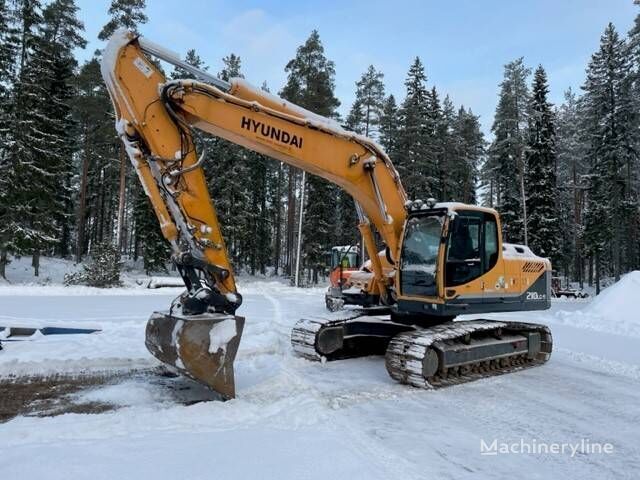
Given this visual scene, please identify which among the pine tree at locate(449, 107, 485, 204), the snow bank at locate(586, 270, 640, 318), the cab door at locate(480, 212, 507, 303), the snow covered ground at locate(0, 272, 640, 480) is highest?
the pine tree at locate(449, 107, 485, 204)

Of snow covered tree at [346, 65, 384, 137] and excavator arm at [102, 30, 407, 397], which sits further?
snow covered tree at [346, 65, 384, 137]

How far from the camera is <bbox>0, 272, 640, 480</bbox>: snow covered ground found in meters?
3.81

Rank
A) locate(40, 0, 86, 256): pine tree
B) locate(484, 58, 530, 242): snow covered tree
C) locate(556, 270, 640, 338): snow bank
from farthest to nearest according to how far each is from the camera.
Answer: locate(484, 58, 530, 242): snow covered tree, locate(40, 0, 86, 256): pine tree, locate(556, 270, 640, 338): snow bank

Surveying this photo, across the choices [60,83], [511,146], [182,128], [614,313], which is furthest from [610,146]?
[60,83]

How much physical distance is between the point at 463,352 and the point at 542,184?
97.5ft

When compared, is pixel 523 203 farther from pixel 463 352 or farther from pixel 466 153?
pixel 463 352

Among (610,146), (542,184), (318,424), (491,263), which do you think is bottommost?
(318,424)

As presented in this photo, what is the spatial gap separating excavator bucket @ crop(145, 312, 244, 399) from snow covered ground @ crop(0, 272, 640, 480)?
0.29 meters

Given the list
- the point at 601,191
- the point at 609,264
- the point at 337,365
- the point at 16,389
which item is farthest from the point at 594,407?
the point at 609,264

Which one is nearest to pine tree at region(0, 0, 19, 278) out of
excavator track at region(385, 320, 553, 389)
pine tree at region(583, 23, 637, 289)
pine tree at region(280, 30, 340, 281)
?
pine tree at region(280, 30, 340, 281)

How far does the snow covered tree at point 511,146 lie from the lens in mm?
35344

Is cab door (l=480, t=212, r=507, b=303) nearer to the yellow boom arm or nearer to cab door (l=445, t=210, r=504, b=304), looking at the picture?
cab door (l=445, t=210, r=504, b=304)

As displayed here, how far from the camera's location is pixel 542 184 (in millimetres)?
33031

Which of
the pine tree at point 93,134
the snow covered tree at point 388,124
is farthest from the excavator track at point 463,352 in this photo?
the snow covered tree at point 388,124
